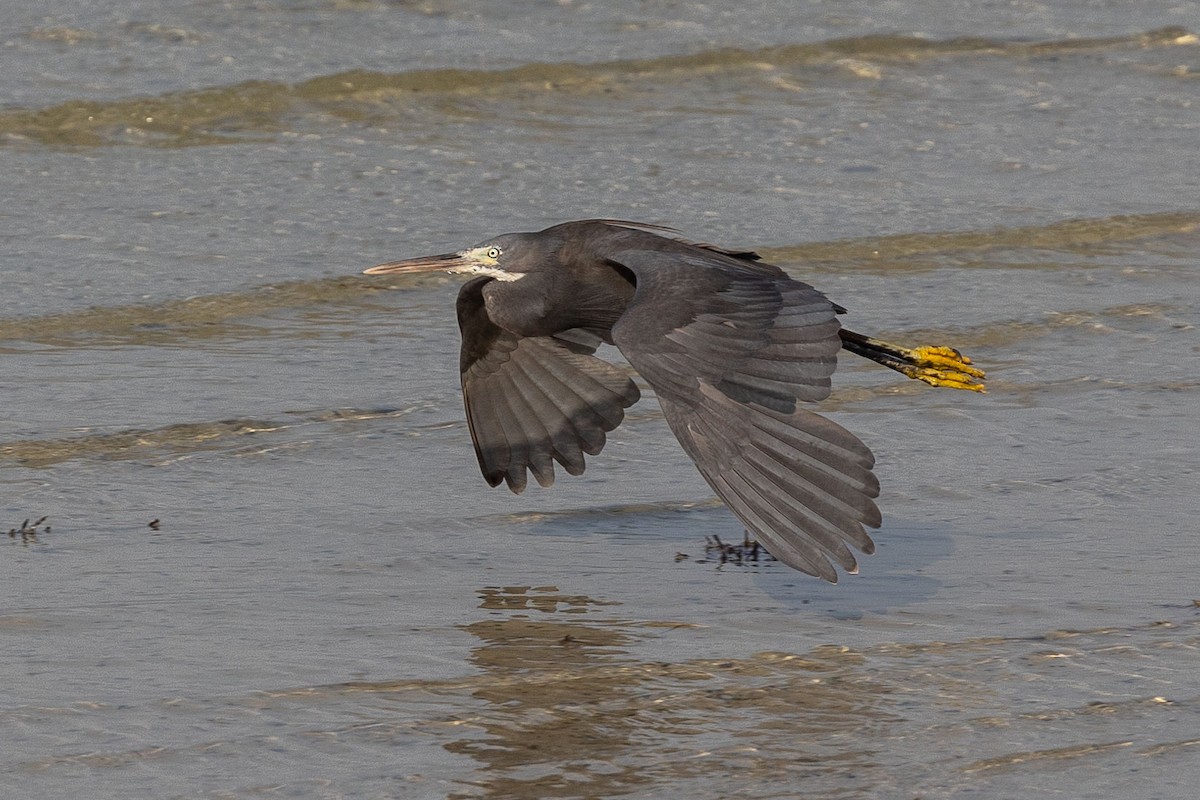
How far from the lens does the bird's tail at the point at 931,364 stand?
21.0ft

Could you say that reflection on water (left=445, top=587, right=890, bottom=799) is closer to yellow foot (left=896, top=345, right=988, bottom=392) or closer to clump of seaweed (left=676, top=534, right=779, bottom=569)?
clump of seaweed (left=676, top=534, right=779, bottom=569)

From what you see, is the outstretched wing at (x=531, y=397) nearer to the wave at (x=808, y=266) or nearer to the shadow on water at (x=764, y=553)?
the shadow on water at (x=764, y=553)

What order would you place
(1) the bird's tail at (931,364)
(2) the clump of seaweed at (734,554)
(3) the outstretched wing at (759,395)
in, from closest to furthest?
(3) the outstretched wing at (759,395) < (2) the clump of seaweed at (734,554) < (1) the bird's tail at (931,364)

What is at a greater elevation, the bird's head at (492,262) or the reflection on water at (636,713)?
the bird's head at (492,262)

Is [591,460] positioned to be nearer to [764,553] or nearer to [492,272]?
[492,272]

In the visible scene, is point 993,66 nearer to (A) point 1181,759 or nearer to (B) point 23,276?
(B) point 23,276

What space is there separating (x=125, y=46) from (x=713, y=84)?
3475 millimetres

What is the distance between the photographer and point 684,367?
5.16m

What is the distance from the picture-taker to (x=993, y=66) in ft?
41.9

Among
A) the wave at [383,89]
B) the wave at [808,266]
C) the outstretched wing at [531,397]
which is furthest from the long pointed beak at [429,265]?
the wave at [383,89]

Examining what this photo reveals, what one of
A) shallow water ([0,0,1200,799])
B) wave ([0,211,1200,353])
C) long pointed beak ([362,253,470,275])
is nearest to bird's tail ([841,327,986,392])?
shallow water ([0,0,1200,799])

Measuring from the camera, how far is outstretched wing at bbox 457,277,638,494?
6.09 m

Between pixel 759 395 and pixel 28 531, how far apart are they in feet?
7.00

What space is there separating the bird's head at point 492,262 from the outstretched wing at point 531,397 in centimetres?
10
